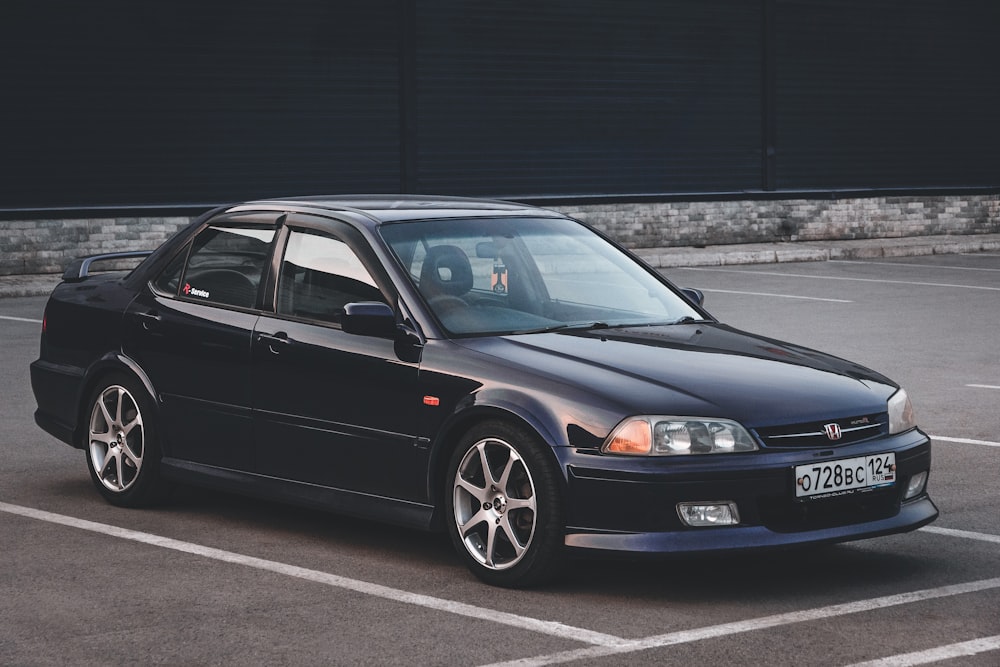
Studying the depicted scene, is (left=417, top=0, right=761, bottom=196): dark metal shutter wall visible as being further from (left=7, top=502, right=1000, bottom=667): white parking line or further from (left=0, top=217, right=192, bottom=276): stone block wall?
(left=7, top=502, right=1000, bottom=667): white parking line

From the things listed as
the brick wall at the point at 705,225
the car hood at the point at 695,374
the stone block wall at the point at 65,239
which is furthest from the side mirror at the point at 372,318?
the brick wall at the point at 705,225

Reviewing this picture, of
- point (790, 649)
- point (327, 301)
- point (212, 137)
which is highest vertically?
point (212, 137)

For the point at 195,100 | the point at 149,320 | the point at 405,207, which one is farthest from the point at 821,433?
the point at 195,100

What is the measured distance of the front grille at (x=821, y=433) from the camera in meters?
5.71

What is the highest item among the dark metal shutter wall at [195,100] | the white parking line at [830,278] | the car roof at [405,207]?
the dark metal shutter wall at [195,100]

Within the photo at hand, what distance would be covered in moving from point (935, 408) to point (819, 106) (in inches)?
723

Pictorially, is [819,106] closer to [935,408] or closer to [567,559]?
[935,408]

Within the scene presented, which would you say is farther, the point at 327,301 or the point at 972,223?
the point at 972,223

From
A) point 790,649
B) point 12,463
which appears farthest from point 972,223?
point 790,649

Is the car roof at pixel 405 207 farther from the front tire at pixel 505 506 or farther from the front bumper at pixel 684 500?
the front bumper at pixel 684 500

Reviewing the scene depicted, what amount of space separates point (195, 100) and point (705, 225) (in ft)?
29.2

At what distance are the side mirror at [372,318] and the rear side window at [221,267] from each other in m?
0.84

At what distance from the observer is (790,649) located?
5066 millimetres

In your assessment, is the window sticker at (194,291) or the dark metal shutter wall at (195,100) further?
the dark metal shutter wall at (195,100)
